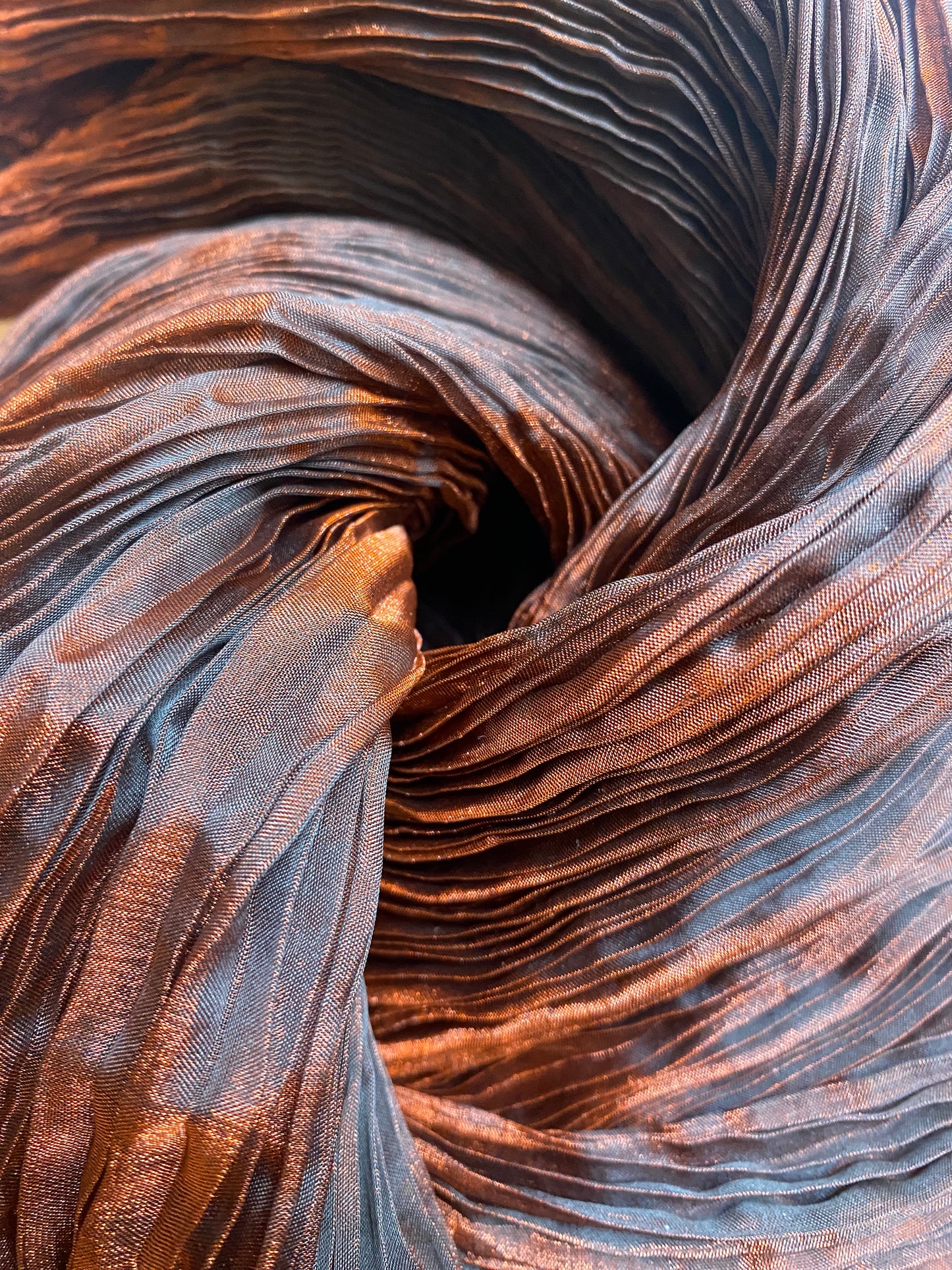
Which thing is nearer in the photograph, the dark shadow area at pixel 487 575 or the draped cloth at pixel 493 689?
the draped cloth at pixel 493 689

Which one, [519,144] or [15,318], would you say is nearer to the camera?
[519,144]

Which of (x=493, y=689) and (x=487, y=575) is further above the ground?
(x=487, y=575)

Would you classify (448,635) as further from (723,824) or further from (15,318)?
(15,318)

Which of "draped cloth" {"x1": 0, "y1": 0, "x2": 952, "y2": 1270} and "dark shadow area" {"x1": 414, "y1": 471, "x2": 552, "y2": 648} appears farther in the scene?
"dark shadow area" {"x1": 414, "y1": 471, "x2": 552, "y2": 648}

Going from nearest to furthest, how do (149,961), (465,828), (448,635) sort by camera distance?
(149,961)
(465,828)
(448,635)

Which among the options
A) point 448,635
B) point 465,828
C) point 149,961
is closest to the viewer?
point 149,961

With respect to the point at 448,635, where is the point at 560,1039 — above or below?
below

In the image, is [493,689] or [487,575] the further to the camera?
[487,575]

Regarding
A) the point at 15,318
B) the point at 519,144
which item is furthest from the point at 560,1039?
the point at 15,318
